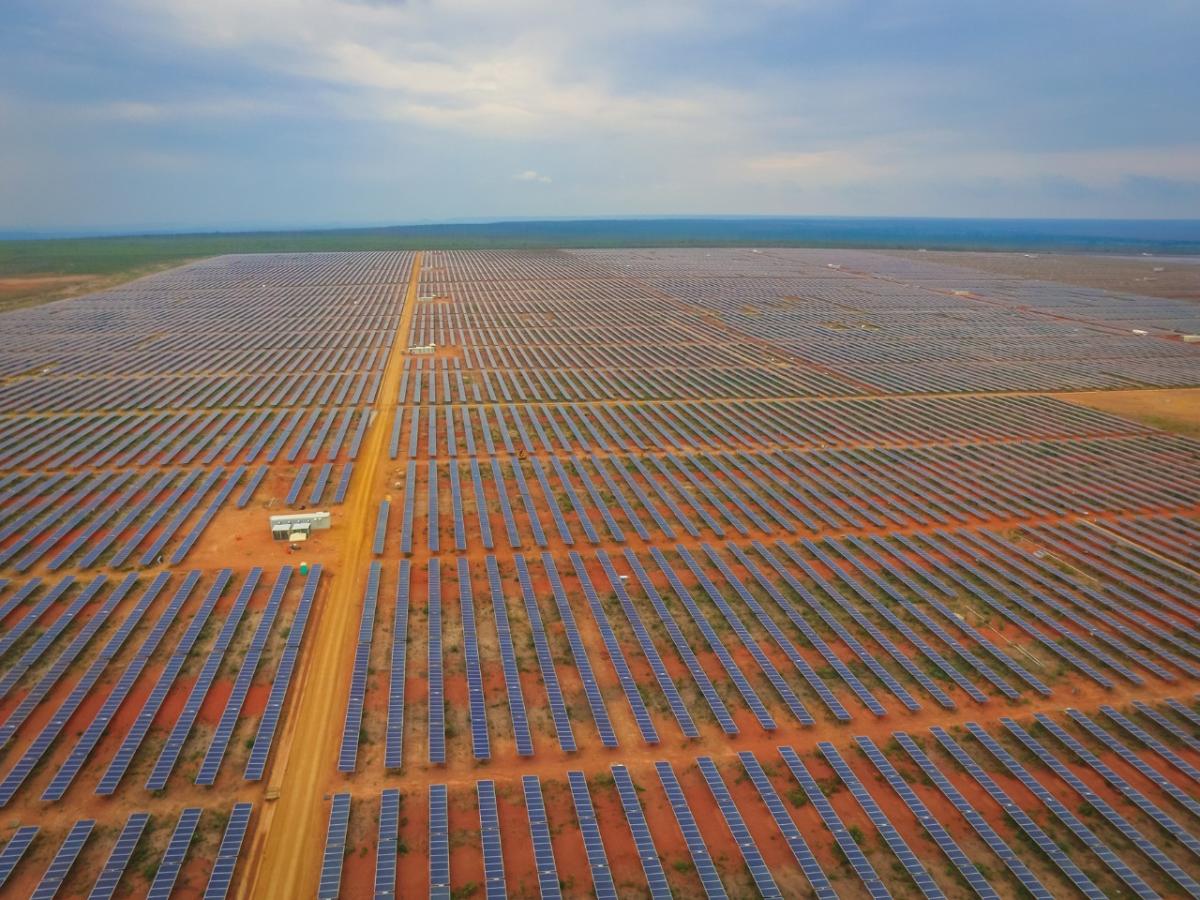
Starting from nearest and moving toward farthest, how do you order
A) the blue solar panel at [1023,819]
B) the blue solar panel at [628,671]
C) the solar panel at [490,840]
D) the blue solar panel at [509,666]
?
the solar panel at [490,840]
the blue solar panel at [1023,819]
the blue solar panel at [509,666]
the blue solar panel at [628,671]

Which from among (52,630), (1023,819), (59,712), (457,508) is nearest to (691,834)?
(1023,819)

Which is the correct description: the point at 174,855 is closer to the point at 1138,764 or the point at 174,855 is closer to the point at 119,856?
the point at 119,856

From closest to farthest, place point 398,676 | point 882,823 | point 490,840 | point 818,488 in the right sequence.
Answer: point 490,840
point 882,823
point 398,676
point 818,488

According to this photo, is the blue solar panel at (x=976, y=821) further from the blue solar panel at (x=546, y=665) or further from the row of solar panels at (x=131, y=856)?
the row of solar panels at (x=131, y=856)

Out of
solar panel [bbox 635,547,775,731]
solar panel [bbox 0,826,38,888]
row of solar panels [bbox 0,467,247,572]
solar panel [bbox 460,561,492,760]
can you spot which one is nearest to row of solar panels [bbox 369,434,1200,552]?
solar panel [bbox 635,547,775,731]

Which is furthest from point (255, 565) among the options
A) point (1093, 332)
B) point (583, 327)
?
point (1093, 332)

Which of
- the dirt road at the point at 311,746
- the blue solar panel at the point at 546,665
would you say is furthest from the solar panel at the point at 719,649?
the dirt road at the point at 311,746
